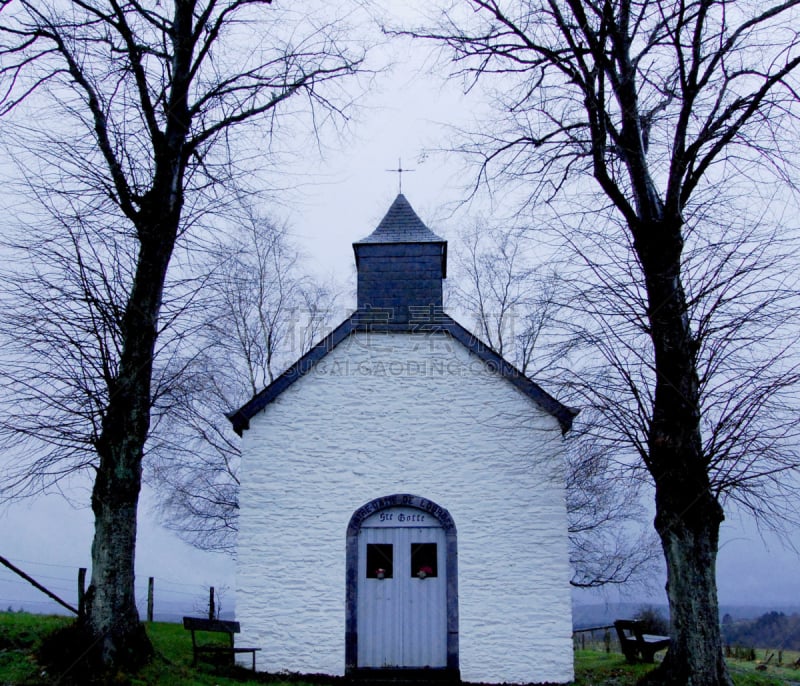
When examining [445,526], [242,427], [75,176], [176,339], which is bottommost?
[445,526]

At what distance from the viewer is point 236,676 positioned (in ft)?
38.3

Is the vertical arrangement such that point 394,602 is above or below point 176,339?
below

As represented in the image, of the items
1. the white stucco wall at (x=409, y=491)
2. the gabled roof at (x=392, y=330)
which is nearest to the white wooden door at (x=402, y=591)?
the white stucco wall at (x=409, y=491)

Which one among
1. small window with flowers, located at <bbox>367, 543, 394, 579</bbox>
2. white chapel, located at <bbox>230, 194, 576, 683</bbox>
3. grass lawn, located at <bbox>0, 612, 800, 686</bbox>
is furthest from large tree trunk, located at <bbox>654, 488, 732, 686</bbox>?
small window with flowers, located at <bbox>367, 543, 394, 579</bbox>

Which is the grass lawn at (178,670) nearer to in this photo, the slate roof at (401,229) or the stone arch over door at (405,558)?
the stone arch over door at (405,558)

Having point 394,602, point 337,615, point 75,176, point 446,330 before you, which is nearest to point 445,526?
point 394,602

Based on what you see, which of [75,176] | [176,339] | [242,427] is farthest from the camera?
[242,427]

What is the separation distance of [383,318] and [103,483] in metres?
6.12

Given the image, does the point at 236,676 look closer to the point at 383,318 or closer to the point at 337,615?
the point at 337,615

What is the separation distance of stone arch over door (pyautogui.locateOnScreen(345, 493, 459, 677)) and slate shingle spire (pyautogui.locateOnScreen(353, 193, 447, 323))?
346 cm

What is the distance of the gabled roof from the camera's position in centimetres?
1318

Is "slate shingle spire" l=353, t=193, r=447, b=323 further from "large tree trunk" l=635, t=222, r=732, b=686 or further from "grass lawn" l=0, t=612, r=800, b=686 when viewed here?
"grass lawn" l=0, t=612, r=800, b=686

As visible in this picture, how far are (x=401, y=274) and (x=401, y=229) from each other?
1.23m

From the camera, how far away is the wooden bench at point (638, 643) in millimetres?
12961
